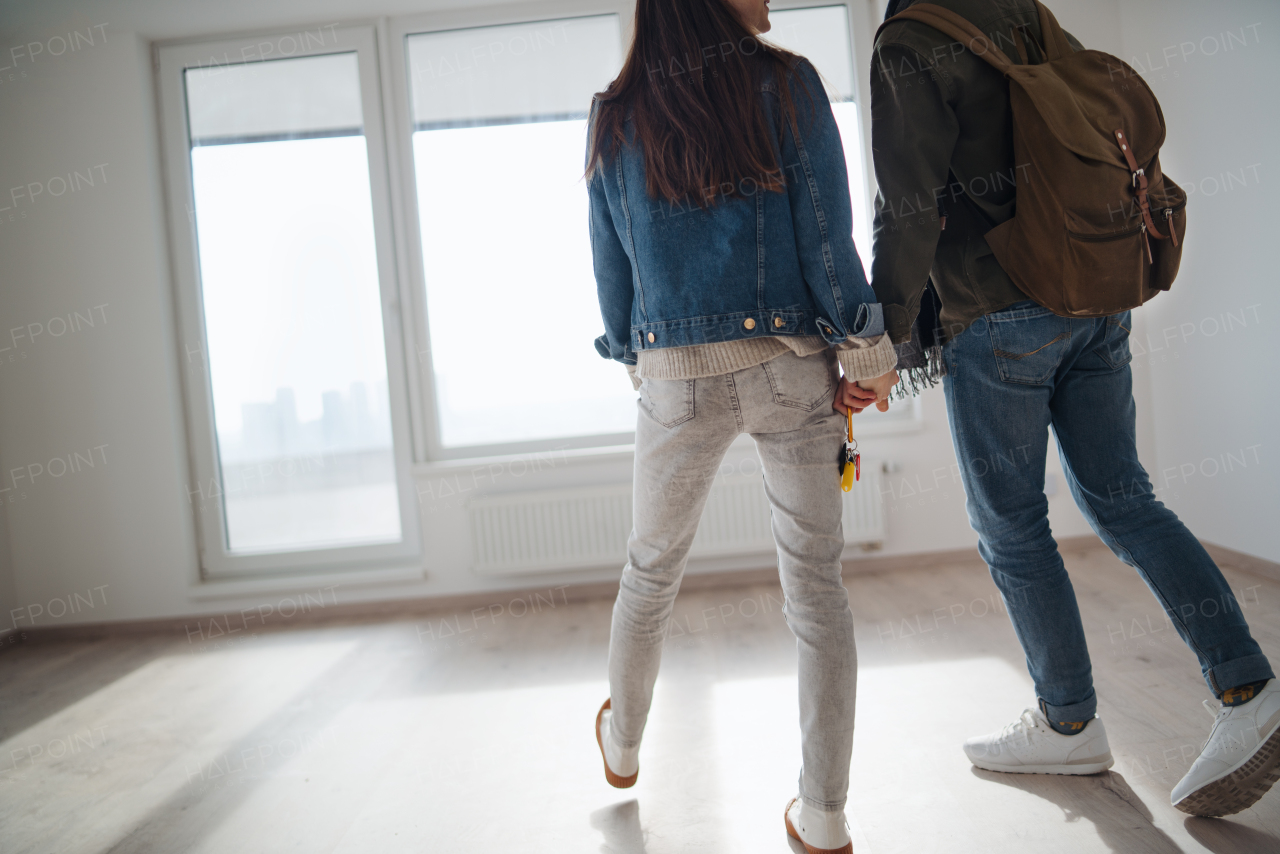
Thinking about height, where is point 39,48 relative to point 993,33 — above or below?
above

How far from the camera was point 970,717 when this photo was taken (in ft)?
5.38

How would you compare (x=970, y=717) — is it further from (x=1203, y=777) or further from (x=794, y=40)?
(x=794, y=40)

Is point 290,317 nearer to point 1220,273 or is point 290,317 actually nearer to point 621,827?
point 621,827

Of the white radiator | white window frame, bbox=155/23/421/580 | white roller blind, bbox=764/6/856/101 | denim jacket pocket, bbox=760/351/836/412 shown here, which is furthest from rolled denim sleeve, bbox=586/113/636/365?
white roller blind, bbox=764/6/856/101

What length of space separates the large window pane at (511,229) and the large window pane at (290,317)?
30cm

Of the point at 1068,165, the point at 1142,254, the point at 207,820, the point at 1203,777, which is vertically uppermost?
the point at 1068,165

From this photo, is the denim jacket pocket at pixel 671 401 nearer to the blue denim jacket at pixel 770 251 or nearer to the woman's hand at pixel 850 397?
the blue denim jacket at pixel 770 251

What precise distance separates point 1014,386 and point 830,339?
1.12ft

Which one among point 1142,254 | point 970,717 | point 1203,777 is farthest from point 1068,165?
point 970,717

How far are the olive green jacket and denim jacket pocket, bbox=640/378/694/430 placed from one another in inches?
11.5

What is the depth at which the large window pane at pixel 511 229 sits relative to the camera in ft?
10.0

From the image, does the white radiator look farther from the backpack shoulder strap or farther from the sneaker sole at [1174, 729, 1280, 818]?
the backpack shoulder strap

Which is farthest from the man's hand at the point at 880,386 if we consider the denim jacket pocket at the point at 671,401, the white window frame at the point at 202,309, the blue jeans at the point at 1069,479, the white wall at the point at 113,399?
the white window frame at the point at 202,309

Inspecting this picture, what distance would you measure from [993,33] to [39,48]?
3455 millimetres
